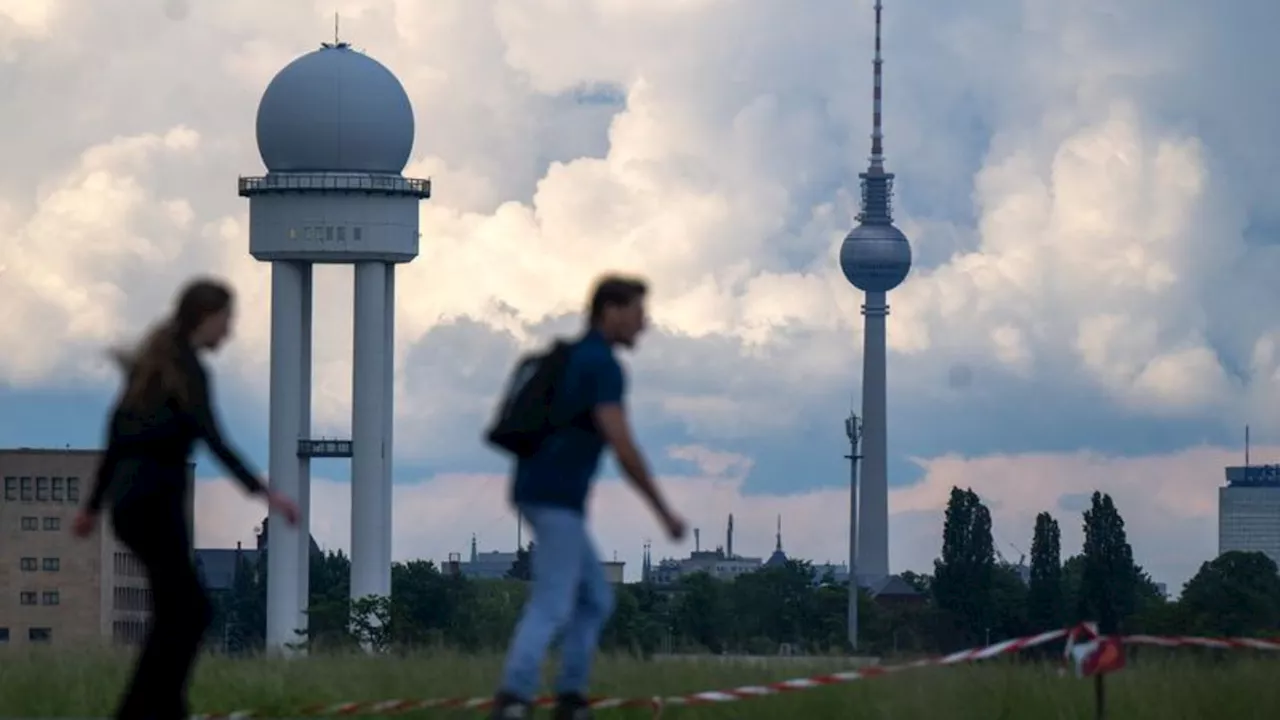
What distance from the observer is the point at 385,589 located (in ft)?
352

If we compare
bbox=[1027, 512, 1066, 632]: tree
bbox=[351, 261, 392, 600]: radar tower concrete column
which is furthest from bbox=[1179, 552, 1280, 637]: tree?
bbox=[351, 261, 392, 600]: radar tower concrete column

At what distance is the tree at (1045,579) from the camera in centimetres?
11988

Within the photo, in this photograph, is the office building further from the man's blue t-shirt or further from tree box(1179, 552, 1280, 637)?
the man's blue t-shirt

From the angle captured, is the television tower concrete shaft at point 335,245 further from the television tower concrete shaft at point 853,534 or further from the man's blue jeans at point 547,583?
the man's blue jeans at point 547,583

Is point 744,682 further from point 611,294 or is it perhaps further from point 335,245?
point 335,245

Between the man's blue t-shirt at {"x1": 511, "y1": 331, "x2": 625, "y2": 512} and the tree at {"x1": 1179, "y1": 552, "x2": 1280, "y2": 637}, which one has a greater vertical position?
the man's blue t-shirt at {"x1": 511, "y1": 331, "x2": 625, "y2": 512}

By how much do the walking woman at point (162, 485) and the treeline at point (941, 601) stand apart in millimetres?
74953

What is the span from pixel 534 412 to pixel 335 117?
90.9 m

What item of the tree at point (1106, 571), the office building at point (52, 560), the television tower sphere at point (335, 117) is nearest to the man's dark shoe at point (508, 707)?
the television tower sphere at point (335, 117)

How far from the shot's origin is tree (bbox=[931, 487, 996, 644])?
128625 mm

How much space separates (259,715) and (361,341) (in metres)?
90.7

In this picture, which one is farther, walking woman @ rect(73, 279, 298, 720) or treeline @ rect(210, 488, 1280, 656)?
treeline @ rect(210, 488, 1280, 656)

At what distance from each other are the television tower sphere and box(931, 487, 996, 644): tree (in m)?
35.7

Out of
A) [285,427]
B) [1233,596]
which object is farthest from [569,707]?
[285,427]
